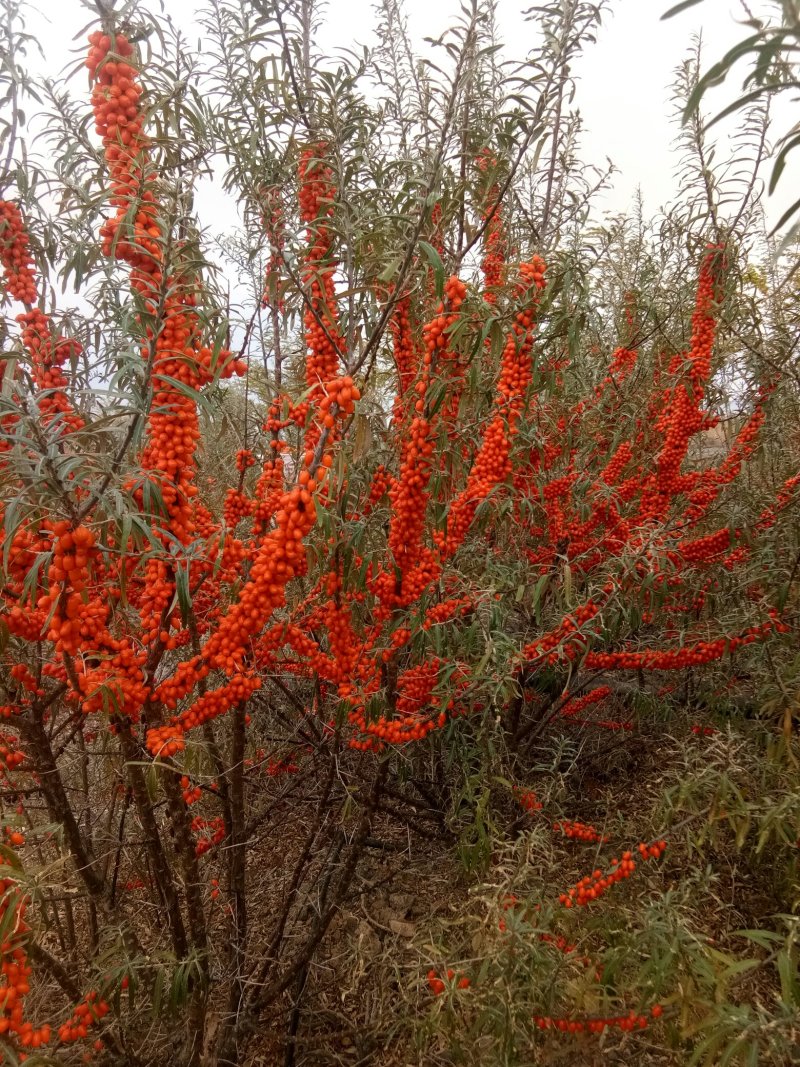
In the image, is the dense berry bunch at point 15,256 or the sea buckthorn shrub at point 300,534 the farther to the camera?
the dense berry bunch at point 15,256

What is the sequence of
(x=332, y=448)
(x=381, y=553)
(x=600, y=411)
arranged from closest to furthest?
(x=332, y=448)
(x=381, y=553)
(x=600, y=411)

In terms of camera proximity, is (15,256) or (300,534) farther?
(15,256)

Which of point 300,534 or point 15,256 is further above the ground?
point 15,256

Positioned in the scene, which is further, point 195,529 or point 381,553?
point 381,553

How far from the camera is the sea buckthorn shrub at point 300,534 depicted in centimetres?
153

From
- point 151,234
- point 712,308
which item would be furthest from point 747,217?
point 151,234

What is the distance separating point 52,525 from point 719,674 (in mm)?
3219

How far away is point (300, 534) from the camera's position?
4.97 ft

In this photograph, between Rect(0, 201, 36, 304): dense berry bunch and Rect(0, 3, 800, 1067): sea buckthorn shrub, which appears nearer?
Rect(0, 3, 800, 1067): sea buckthorn shrub

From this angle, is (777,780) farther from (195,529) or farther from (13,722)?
(13,722)

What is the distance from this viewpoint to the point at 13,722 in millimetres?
1811

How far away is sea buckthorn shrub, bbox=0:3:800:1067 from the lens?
5.00ft

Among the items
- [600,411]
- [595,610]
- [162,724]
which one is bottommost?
[162,724]

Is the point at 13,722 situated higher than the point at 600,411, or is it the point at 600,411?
the point at 600,411
